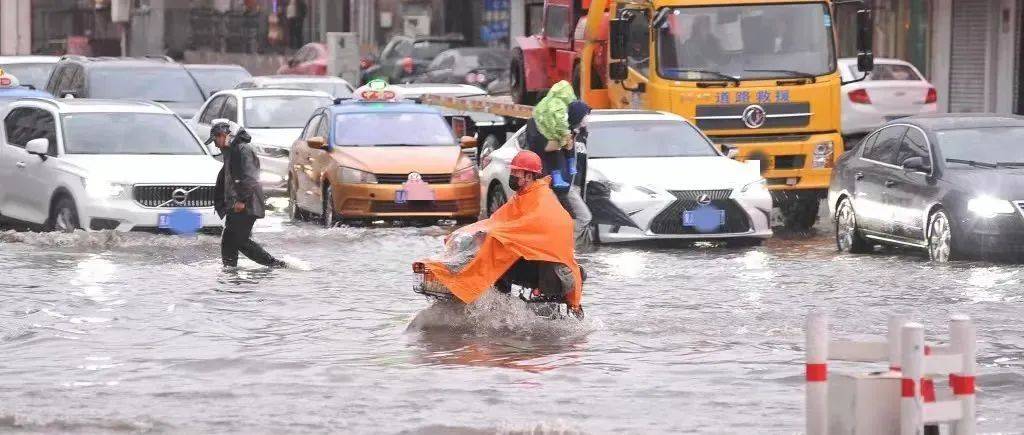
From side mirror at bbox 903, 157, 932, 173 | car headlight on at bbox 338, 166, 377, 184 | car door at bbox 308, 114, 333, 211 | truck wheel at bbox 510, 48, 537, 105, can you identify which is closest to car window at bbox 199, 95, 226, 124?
car door at bbox 308, 114, 333, 211

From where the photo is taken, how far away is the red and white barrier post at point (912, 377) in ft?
25.2

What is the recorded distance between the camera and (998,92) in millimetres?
37844

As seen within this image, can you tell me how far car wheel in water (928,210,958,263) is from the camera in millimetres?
17734

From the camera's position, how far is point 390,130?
934 inches

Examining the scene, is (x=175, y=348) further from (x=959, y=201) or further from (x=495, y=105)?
(x=495, y=105)

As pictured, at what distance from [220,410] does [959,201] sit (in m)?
8.87

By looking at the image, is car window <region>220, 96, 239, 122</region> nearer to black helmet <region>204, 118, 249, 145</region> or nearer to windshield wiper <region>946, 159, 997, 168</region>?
black helmet <region>204, 118, 249, 145</region>

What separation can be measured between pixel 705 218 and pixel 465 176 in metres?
3.71

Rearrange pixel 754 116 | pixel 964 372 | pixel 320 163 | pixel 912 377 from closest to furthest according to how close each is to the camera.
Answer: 1. pixel 912 377
2. pixel 964 372
3. pixel 754 116
4. pixel 320 163

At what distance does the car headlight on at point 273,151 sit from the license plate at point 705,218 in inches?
306

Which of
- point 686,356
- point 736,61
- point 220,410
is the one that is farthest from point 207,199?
point 220,410

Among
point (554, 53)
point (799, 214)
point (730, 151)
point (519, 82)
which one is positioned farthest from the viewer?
point (519, 82)

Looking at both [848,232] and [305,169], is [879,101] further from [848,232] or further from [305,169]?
[848,232]

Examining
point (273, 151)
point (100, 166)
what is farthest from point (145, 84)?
point (100, 166)
